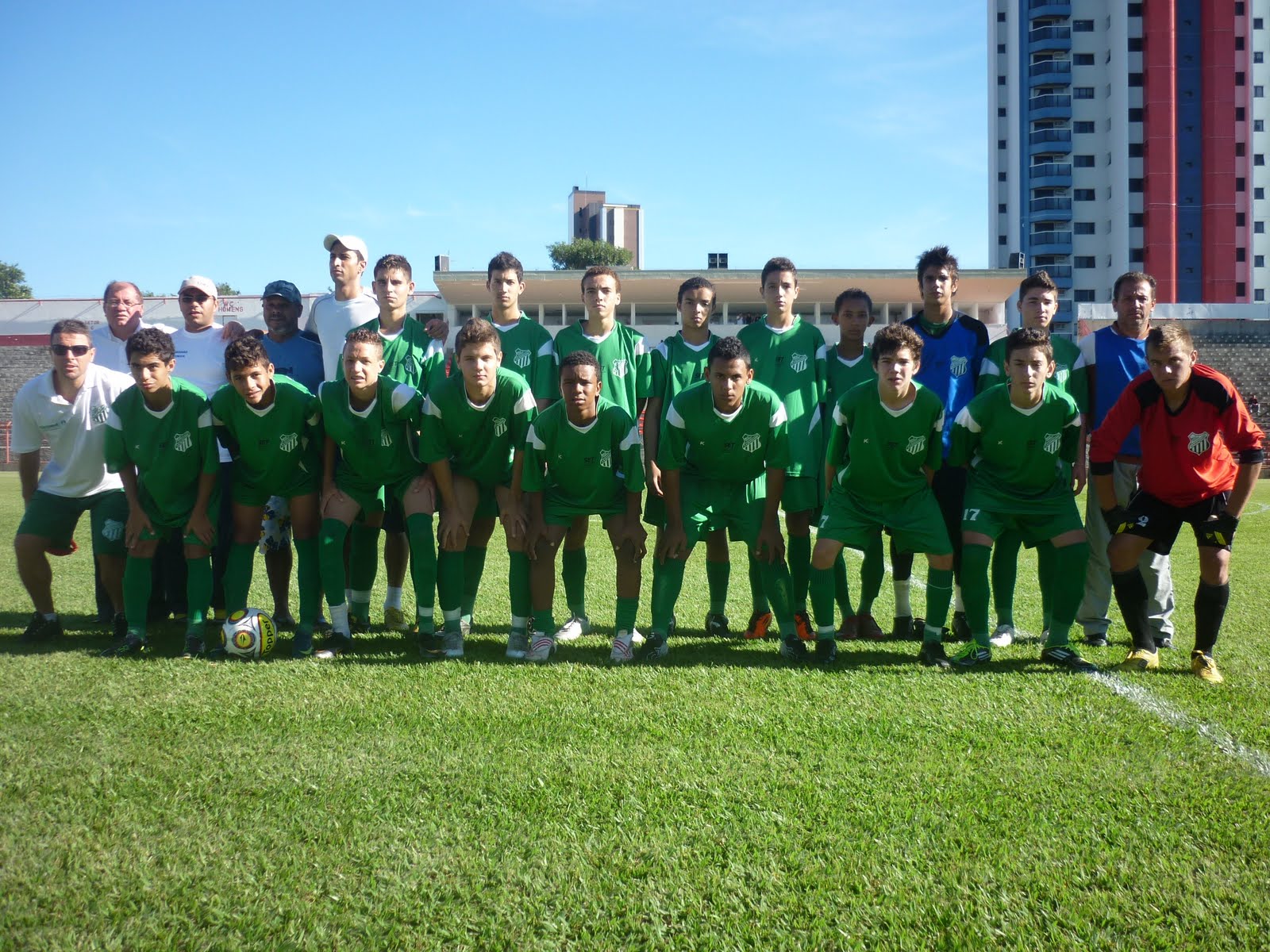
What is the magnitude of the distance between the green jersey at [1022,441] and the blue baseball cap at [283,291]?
13.0 feet

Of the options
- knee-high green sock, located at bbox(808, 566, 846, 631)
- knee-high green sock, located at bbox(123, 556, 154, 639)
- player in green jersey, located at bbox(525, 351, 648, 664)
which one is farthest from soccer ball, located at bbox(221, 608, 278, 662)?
knee-high green sock, located at bbox(808, 566, 846, 631)

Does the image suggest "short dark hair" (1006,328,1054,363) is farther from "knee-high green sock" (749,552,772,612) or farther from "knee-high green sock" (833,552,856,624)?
"knee-high green sock" (749,552,772,612)

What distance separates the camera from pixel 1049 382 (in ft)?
16.2

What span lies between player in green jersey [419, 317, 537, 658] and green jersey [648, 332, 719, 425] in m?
0.88

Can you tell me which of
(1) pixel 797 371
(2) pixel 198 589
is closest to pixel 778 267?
(1) pixel 797 371

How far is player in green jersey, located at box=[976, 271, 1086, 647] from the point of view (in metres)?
5.02

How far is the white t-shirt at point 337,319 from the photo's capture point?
5531 millimetres

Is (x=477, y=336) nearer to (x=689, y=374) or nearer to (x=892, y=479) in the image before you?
(x=689, y=374)

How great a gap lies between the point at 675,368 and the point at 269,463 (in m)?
2.29

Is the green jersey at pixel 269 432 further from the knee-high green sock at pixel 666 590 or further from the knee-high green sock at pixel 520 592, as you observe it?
the knee-high green sock at pixel 666 590

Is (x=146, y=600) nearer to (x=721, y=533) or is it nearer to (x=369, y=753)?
(x=369, y=753)

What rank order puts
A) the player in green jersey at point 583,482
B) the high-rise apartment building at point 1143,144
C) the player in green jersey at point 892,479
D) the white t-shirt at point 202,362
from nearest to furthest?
the player in green jersey at point 892,479
the player in green jersey at point 583,482
the white t-shirt at point 202,362
the high-rise apartment building at point 1143,144

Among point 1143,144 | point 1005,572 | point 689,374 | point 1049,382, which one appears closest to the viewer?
point 1049,382

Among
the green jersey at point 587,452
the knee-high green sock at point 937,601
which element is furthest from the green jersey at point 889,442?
the green jersey at point 587,452
